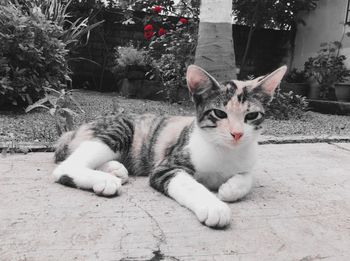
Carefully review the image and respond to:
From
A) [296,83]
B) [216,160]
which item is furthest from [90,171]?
[296,83]

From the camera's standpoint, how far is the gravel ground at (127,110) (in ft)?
12.7

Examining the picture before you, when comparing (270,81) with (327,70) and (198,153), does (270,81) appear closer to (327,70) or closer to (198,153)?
(198,153)

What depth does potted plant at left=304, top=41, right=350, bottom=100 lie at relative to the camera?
292 inches

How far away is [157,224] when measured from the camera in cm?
186

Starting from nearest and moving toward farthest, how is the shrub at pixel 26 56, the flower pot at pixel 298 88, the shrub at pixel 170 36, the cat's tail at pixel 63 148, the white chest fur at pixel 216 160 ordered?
the white chest fur at pixel 216 160 → the cat's tail at pixel 63 148 → the shrub at pixel 26 56 → the shrub at pixel 170 36 → the flower pot at pixel 298 88

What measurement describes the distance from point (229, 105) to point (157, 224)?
2.70ft

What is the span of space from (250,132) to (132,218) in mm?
857

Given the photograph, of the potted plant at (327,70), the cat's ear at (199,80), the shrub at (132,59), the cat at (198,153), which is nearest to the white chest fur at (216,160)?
the cat at (198,153)

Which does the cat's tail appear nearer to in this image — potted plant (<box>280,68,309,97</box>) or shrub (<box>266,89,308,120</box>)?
shrub (<box>266,89,308,120</box>)

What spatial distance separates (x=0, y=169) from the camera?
2.68 meters

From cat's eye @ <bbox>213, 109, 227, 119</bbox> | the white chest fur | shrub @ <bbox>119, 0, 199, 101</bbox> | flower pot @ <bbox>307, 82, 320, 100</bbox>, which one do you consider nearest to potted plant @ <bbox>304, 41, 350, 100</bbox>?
flower pot @ <bbox>307, 82, 320, 100</bbox>

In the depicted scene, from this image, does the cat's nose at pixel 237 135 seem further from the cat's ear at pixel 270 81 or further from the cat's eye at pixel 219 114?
the cat's ear at pixel 270 81

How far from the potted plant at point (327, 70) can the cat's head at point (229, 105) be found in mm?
5651

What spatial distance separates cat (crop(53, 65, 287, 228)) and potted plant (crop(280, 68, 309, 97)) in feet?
18.3
